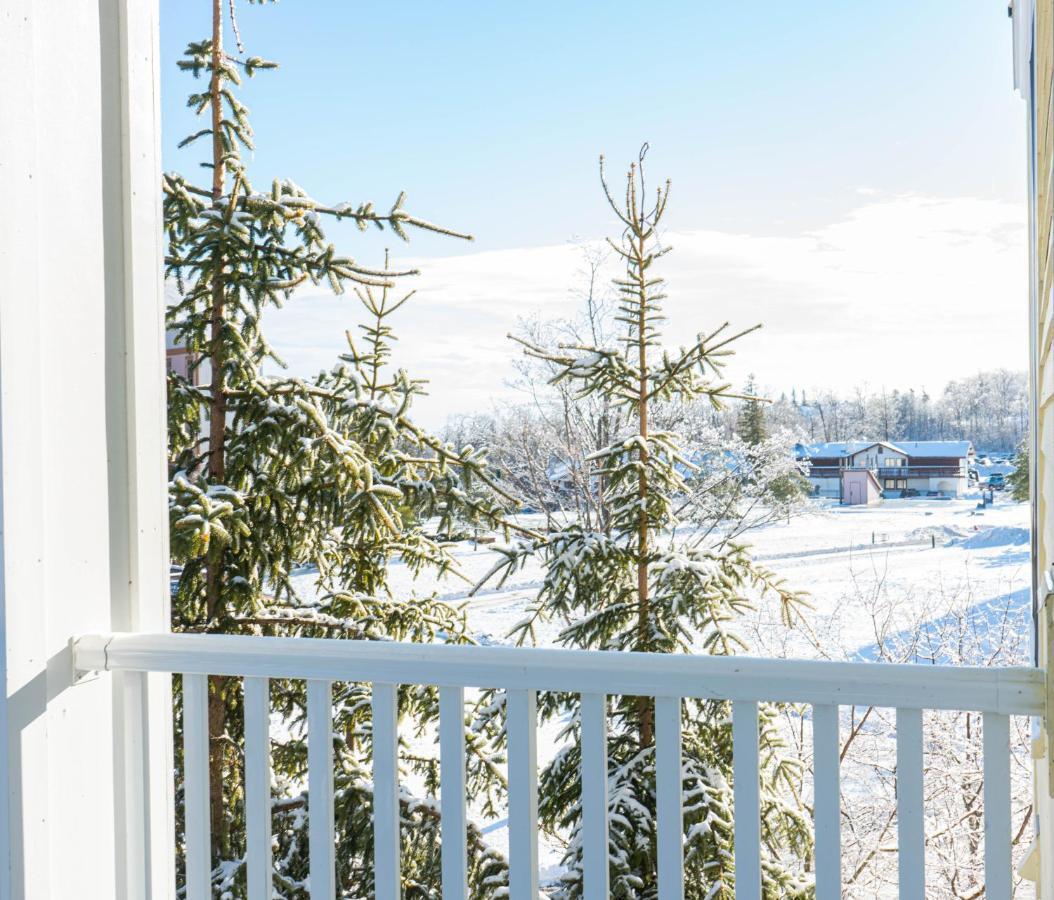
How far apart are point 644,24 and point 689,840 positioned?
15.0 feet

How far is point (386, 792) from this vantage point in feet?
4.27

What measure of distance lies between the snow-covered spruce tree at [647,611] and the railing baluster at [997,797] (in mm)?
2365

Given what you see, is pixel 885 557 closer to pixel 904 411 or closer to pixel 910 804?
pixel 904 411

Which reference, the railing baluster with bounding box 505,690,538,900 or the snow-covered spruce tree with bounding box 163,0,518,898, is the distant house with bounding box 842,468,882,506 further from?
the railing baluster with bounding box 505,690,538,900

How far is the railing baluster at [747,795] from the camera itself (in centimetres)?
119

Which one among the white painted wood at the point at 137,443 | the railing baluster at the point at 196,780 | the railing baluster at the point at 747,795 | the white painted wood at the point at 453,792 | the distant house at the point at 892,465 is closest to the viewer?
the railing baluster at the point at 747,795

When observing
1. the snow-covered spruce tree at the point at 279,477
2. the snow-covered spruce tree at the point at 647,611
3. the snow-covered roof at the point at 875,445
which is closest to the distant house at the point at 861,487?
the snow-covered roof at the point at 875,445

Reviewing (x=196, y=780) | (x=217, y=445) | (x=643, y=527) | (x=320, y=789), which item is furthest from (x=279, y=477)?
(x=320, y=789)

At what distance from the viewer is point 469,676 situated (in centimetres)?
127

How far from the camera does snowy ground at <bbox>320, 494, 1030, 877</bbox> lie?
5.16 m

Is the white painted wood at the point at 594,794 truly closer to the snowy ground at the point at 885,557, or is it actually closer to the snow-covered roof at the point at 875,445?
the snowy ground at the point at 885,557

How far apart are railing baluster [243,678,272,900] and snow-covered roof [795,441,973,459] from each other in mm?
4202

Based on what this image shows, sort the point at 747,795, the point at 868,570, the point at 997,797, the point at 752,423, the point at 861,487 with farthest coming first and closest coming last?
the point at 868,570 → the point at 861,487 → the point at 752,423 → the point at 747,795 → the point at 997,797

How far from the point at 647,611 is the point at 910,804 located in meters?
2.56
